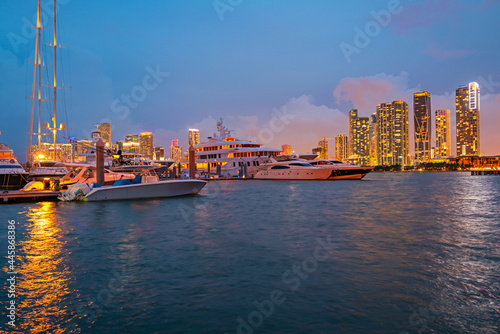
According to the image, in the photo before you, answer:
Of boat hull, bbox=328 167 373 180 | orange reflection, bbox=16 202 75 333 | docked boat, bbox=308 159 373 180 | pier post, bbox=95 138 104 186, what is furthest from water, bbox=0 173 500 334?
boat hull, bbox=328 167 373 180

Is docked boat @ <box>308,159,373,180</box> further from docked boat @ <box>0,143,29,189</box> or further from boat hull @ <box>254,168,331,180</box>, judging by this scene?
docked boat @ <box>0,143,29,189</box>

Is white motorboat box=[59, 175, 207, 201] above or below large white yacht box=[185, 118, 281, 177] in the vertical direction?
below

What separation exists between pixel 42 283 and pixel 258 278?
5164mm

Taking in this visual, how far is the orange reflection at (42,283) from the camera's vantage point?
6.00 meters

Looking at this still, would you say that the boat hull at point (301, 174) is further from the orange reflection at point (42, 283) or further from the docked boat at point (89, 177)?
the orange reflection at point (42, 283)

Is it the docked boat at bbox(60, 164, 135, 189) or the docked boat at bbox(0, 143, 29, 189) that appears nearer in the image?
the docked boat at bbox(60, 164, 135, 189)

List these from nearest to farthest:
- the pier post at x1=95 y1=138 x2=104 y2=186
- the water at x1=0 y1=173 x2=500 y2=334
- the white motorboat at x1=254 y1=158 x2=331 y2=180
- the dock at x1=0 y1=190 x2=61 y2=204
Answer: the water at x1=0 y1=173 x2=500 y2=334 → the dock at x1=0 y1=190 x2=61 y2=204 → the pier post at x1=95 y1=138 x2=104 y2=186 → the white motorboat at x1=254 y1=158 x2=331 y2=180

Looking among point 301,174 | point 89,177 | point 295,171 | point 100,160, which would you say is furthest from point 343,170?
point 100,160

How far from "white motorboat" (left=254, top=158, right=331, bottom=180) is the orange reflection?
2096 inches

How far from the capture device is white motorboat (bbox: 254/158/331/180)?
6456 cm

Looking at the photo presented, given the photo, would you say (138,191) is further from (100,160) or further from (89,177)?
(89,177)

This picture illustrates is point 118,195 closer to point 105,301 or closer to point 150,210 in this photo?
point 150,210

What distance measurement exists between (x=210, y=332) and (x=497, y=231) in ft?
48.4

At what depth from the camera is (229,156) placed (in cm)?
8144
